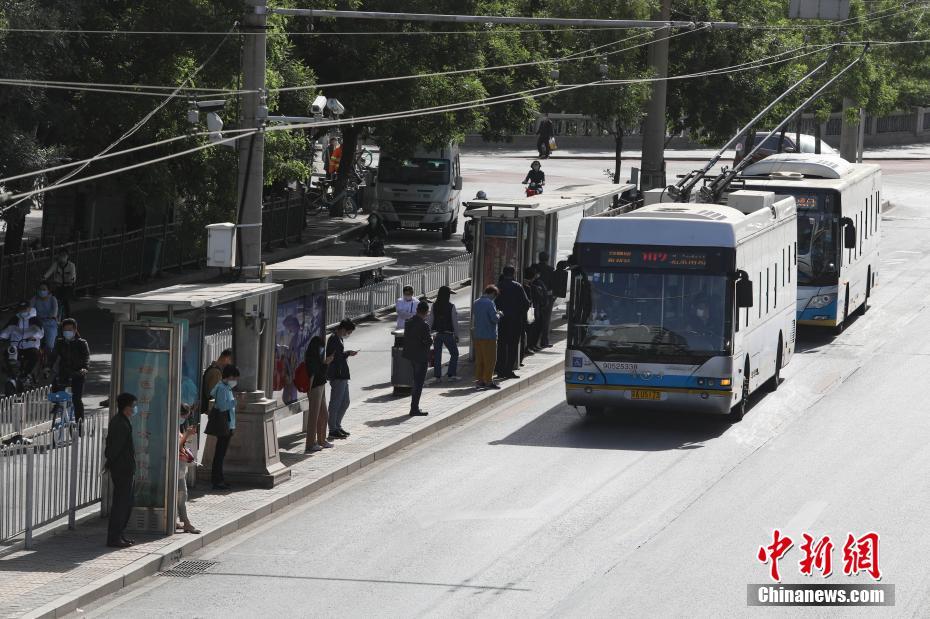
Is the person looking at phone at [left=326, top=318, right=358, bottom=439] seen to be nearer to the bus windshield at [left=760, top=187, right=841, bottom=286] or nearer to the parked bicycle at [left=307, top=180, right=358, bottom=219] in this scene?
the bus windshield at [left=760, top=187, right=841, bottom=286]

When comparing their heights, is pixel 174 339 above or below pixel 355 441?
above

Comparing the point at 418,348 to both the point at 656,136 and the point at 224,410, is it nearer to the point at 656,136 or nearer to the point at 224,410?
the point at 224,410

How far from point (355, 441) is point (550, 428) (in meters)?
3.00

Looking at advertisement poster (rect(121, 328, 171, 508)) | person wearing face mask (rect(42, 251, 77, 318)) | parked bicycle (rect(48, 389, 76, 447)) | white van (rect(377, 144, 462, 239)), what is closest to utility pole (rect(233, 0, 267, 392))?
advertisement poster (rect(121, 328, 171, 508))

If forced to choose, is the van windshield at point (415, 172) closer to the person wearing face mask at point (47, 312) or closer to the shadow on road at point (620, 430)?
A: the person wearing face mask at point (47, 312)

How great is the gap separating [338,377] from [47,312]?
6722 mm

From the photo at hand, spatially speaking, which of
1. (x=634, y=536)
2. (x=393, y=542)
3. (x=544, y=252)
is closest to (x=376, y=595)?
(x=393, y=542)

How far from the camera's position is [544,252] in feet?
89.9

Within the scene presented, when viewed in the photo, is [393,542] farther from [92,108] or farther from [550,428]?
[92,108]

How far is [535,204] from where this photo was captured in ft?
90.2

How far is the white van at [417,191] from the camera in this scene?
44.9m

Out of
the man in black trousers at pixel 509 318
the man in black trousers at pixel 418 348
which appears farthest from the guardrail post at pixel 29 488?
the man in black trousers at pixel 509 318

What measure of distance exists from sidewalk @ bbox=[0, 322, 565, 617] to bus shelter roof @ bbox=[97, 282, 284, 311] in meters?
2.22

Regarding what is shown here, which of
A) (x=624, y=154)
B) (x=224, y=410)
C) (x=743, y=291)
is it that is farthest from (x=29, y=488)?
(x=624, y=154)
